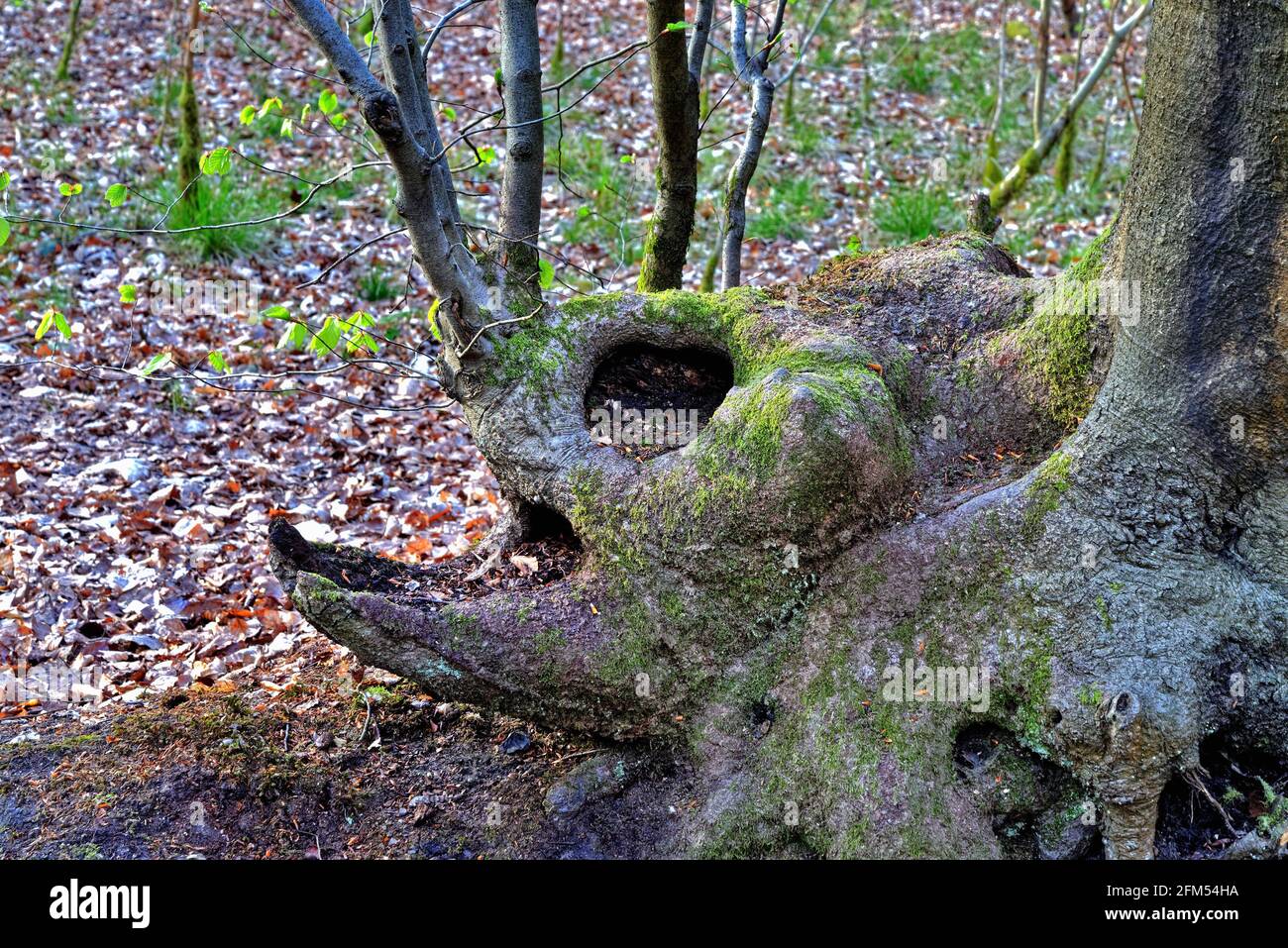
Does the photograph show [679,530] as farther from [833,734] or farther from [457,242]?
[457,242]

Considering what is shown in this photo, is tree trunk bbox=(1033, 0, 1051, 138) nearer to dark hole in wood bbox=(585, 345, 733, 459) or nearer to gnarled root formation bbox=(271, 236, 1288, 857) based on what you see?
gnarled root formation bbox=(271, 236, 1288, 857)

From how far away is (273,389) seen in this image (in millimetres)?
6961

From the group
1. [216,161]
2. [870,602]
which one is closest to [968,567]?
[870,602]

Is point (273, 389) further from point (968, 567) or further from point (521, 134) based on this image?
point (968, 567)

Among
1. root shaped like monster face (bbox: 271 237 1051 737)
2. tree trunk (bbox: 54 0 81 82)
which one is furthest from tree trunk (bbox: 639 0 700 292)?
tree trunk (bbox: 54 0 81 82)

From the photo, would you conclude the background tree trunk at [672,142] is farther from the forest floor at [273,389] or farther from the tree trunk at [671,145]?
the forest floor at [273,389]

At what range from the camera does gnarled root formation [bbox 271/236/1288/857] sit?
111 inches

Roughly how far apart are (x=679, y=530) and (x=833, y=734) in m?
0.75

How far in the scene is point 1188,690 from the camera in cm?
277

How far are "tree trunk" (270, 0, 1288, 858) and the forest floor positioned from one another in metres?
0.37

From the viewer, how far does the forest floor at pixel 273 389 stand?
3.26 metres

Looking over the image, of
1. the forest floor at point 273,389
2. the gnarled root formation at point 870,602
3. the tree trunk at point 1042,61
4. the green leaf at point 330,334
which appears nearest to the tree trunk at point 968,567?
the gnarled root formation at point 870,602

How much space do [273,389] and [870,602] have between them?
16.8ft

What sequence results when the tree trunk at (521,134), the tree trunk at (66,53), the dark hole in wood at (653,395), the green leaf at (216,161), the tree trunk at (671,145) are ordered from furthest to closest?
1. the tree trunk at (66,53)
2. the tree trunk at (671,145)
3. the tree trunk at (521,134)
4. the dark hole in wood at (653,395)
5. the green leaf at (216,161)
